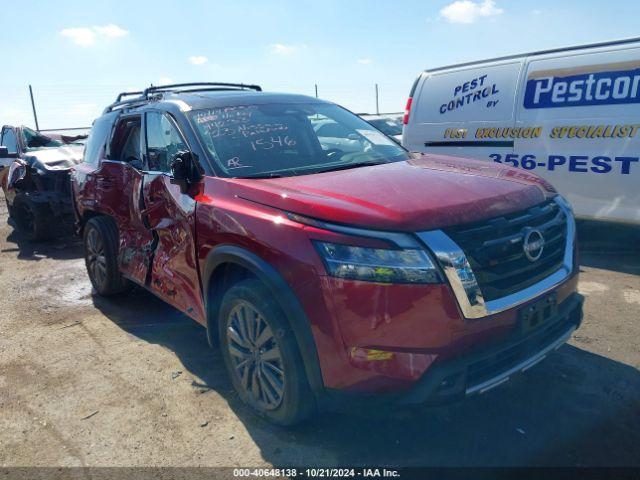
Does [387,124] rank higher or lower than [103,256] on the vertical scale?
higher

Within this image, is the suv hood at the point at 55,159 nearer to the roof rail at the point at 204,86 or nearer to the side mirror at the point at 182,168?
the roof rail at the point at 204,86

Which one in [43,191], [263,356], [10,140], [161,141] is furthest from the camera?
[10,140]

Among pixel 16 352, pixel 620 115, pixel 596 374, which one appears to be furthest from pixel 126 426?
pixel 620 115

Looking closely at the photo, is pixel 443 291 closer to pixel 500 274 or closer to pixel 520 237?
pixel 500 274

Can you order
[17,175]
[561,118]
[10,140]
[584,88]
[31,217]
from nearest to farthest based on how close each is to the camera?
[584,88] < [561,118] < [17,175] < [31,217] < [10,140]

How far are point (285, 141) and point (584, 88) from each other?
3.52 metres

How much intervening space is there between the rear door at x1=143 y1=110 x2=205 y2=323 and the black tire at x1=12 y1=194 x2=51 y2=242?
14.7 feet

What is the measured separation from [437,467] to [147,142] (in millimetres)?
3037

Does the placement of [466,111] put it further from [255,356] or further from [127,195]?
[255,356]

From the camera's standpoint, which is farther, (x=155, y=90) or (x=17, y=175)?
(x=17, y=175)

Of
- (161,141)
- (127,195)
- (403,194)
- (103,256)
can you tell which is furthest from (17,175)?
(403,194)

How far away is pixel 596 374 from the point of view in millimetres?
3342

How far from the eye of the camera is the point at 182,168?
319 centimetres

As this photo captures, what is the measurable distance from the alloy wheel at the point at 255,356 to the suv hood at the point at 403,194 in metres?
0.64
